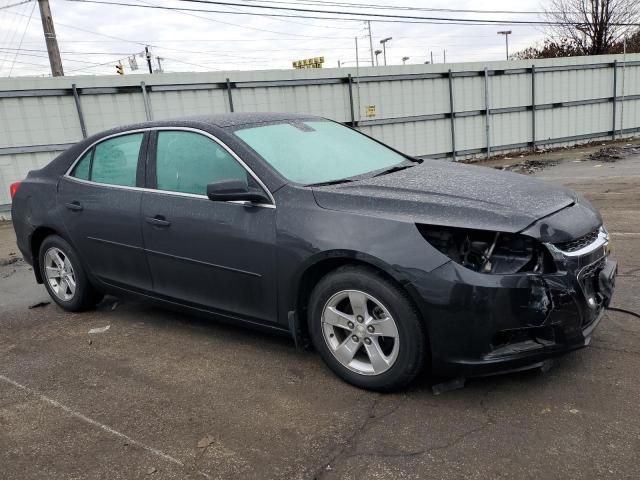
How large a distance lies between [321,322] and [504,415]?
109cm

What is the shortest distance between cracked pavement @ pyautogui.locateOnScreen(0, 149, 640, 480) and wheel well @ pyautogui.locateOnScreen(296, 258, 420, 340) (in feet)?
1.19

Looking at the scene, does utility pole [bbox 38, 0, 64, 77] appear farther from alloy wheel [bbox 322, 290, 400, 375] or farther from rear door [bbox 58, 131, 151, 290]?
alloy wheel [bbox 322, 290, 400, 375]

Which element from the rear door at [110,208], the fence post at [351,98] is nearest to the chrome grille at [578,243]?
the rear door at [110,208]

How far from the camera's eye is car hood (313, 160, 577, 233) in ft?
9.54

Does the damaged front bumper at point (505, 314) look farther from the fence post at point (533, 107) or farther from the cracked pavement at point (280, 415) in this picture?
the fence post at point (533, 107)

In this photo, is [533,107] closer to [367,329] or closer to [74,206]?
[74,206]

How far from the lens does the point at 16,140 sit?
36.1ft

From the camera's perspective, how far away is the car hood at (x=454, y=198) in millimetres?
2908

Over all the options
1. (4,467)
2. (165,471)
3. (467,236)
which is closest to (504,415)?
(467,236)

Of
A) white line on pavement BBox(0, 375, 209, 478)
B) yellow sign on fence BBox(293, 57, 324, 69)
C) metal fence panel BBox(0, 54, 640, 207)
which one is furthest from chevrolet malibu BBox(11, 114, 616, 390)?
yellow sign on fence BBox(293, 57, 324, 69)

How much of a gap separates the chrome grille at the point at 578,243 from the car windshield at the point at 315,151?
139cm

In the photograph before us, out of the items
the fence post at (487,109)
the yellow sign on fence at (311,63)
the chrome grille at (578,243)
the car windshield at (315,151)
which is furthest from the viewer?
the yellow sign on fence at (311,63)

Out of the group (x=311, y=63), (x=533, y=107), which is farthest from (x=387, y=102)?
(x=311, y=63)

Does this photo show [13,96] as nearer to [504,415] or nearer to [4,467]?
[4,467]
